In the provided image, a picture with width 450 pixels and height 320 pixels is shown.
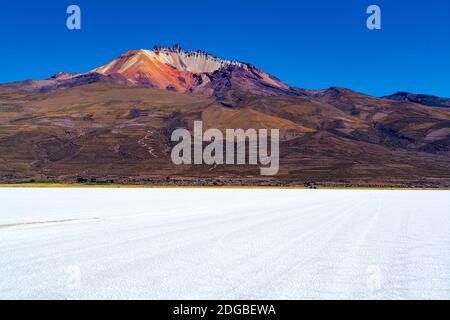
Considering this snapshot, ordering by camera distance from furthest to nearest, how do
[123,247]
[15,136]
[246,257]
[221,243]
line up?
[15,136] → [221,243] → [123,247] → [246,257]

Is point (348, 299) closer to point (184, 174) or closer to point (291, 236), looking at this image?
point (291, 236)

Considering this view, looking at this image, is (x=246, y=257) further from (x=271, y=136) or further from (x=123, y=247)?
(x=271, y=136)

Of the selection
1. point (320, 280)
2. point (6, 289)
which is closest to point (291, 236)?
point (320, 280)

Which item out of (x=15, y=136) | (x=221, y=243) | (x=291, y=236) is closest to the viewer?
(x=221, y=243)

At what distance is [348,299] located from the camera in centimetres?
912

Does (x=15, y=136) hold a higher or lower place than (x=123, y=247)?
higher

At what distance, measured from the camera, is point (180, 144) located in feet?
647

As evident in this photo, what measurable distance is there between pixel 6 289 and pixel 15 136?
192 metres

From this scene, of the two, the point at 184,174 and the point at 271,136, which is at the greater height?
the point at 271,136
